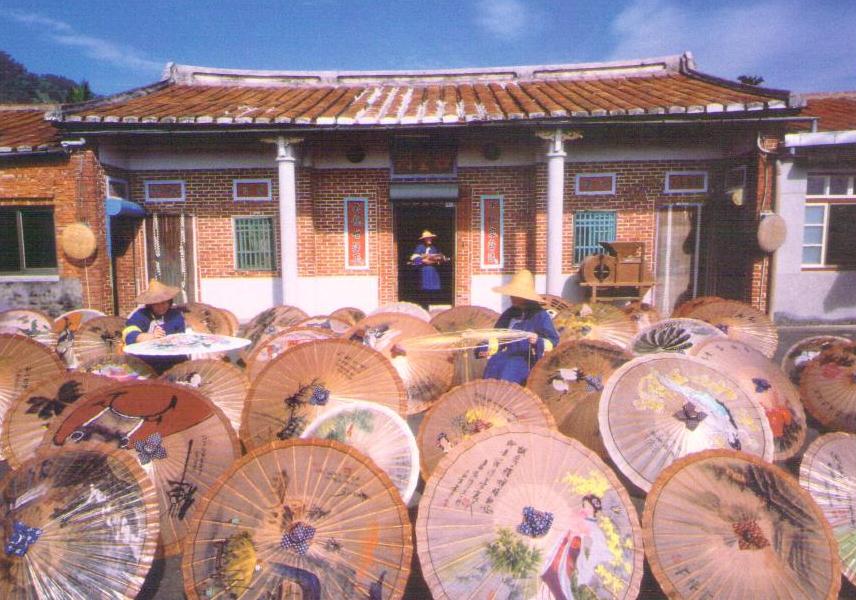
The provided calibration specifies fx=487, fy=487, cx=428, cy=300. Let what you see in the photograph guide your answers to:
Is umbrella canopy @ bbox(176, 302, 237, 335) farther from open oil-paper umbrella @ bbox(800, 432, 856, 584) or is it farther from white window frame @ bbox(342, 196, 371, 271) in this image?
open oil-paper umbrella @ bbox(800, 432, 856, 584)

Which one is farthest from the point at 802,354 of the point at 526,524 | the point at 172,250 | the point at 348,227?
the point at 172,250

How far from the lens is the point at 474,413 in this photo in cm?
337

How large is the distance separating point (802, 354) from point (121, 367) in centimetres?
632

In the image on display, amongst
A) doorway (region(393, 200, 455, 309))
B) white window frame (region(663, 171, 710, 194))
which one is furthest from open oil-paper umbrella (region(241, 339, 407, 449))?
white window frame (region(663, 171, 710, 194))

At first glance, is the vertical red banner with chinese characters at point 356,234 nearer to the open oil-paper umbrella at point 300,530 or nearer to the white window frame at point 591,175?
the white window frame at point 591,175

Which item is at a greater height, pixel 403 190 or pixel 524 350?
pixel 403 190

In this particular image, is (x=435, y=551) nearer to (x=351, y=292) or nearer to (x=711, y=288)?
(x=351, y=292)

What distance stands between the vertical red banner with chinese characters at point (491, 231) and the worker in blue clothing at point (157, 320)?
18.9 ft

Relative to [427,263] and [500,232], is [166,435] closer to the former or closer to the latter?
[427,263]

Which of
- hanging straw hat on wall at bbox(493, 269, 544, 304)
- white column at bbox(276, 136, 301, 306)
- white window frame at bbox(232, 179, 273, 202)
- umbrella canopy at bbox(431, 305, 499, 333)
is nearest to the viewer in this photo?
hanging straw hat on wall at bbox(493, 269, 544, 304)

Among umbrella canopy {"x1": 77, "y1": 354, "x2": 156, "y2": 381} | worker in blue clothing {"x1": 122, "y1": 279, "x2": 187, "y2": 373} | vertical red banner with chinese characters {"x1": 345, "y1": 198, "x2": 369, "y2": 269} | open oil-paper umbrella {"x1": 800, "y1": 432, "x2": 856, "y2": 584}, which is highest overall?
vertical red banner with chinese characters {"x1": 345, "y1": 198, "x2": 369, "y2": 269}

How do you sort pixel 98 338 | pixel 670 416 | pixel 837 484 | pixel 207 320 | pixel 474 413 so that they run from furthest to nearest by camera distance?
pixel 207 320 → pixel 98 338 → pixel 474 413 → pixel 670 416 → pixel 837 484

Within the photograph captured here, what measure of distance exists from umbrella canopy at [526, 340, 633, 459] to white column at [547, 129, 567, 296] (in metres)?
3.93

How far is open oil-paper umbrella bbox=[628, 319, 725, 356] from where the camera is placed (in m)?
4.46
